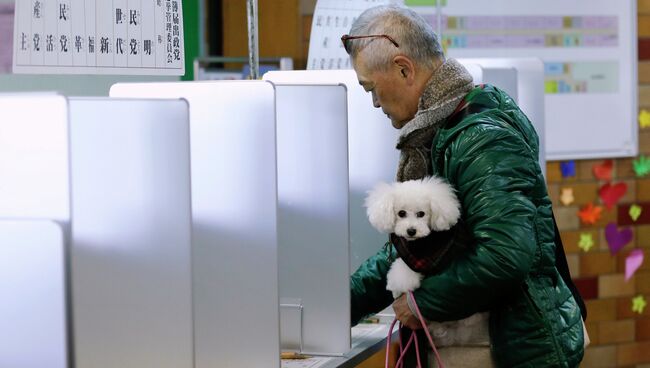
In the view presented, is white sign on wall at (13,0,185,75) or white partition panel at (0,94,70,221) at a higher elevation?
white sign on wall at (13,0,185,75)

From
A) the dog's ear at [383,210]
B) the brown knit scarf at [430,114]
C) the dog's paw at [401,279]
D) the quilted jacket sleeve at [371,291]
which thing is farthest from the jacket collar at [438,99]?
the quilted jacket sleeve at [371,291]

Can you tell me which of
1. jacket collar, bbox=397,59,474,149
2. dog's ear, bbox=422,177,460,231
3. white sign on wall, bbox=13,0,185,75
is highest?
white sign on wall, bbox=13,0,185,75

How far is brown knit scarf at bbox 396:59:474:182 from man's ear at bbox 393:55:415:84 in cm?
4

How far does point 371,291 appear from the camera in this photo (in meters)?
2.33

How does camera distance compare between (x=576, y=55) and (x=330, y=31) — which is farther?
(x=576, y=55)

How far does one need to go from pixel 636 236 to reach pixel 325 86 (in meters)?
3.46

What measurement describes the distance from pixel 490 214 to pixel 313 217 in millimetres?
373

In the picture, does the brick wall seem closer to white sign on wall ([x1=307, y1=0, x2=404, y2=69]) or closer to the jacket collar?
white sign on wall ([x1=307, y1=0, x2=404, y2=69])

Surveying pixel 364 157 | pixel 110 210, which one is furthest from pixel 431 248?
pixel 110 210

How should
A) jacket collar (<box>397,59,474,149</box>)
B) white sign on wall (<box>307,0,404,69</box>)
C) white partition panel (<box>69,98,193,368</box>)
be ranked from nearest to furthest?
1. white partition panel (<box>69,98,193,368</box>)
2. jacket collar (<box>397,59,474,149</box>)
3. white sign on wall (<box>307,0,404,69</box>)

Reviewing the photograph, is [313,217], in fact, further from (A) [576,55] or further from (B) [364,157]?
(A) [576,55]

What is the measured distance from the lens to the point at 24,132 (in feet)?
4.10

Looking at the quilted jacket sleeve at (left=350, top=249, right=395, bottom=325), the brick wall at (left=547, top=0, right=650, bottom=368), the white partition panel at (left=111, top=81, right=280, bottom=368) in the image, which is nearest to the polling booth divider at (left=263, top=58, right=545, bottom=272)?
the quilted jacket sleeve at (left=350, top=249, right=395, bottom=325)

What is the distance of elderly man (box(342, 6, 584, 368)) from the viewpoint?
1.95 meters
